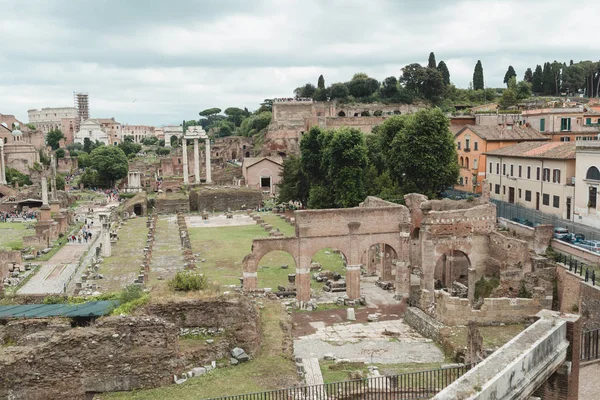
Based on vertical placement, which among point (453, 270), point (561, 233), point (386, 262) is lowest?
point (453, 270)

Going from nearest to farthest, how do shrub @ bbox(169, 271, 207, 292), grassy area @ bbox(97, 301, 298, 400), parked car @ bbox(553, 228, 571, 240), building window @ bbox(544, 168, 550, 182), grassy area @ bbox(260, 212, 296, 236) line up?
grassy area @ bbox(97, 301, 298, 400) → shrub @ bbox(169, 271, 207, 292) → parked car @ bbox(553, 228, 571, 240) → building window @ bbox(544, 168, 550, 182) → grassy area @ bbox(260, 212, 296, 236)

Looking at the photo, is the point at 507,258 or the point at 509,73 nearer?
the point at 507,258

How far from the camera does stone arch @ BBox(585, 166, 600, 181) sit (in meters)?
34.1

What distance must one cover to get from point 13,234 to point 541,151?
49.1m

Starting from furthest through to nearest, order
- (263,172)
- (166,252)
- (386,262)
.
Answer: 1. (263,172)
2. (166,252)
3. (386,262)

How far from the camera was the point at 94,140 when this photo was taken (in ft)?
623

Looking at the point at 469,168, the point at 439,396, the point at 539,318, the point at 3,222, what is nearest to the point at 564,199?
the point at 469,168

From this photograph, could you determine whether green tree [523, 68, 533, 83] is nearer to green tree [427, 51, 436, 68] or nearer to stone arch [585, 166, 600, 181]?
green tree [427, 51, 436, 68]

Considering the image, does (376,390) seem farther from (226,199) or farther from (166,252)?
(226,199)

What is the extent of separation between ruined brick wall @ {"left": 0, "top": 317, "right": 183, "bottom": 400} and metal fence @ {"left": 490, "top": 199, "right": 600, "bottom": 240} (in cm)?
2575

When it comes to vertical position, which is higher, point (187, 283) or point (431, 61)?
point (431, 61)

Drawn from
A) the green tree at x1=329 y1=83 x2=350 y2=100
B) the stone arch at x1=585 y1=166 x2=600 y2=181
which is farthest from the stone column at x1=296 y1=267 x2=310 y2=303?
the green tree at x1=329 y1=83 x2=350 y2=100

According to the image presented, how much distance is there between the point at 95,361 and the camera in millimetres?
16047

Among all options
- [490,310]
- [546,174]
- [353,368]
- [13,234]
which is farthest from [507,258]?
[13,234]
